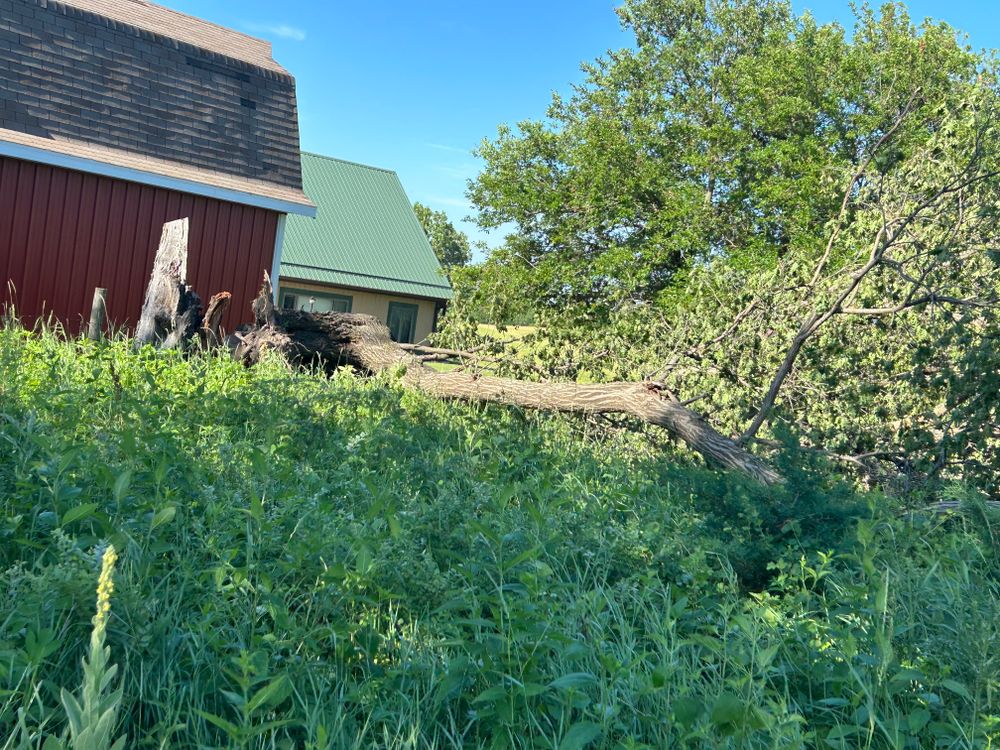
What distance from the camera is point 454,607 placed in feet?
10.0

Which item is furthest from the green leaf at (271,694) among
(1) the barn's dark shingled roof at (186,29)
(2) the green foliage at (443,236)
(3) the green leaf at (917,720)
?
(2) the green foliage at (443,236)

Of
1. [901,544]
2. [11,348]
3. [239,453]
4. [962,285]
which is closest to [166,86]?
[11,348]

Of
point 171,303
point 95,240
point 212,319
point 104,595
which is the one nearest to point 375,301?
point 95,240

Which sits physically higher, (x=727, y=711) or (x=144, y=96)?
(x=144, y=96)

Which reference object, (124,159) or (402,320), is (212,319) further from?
(402,320)

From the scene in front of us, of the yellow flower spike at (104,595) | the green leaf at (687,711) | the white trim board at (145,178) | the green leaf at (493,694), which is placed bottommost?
the green leaf at (493,694)

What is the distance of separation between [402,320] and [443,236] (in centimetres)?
3229

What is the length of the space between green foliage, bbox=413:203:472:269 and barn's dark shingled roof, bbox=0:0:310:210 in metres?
44.3

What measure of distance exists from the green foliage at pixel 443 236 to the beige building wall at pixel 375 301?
30.3 metres

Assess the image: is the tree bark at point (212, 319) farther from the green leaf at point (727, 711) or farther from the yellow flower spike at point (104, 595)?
the yellow flower spike at point (104, 595)

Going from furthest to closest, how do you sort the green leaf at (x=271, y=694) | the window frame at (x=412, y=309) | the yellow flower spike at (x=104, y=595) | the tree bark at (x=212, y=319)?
the window frame at (x=412, y=309)
the tree bark at (x=212, y=319)
the green leaf at (x=271, y=694)
the yellow flower spike at (x=104, y=595)

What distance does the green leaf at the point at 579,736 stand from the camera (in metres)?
2.17

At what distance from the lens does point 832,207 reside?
18094 millimetres

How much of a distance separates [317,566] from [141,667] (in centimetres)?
82
